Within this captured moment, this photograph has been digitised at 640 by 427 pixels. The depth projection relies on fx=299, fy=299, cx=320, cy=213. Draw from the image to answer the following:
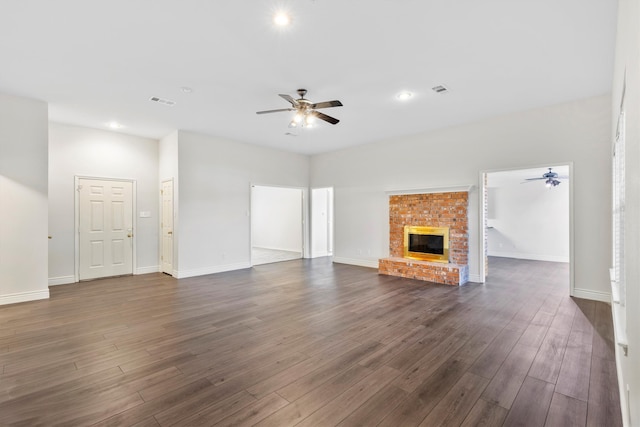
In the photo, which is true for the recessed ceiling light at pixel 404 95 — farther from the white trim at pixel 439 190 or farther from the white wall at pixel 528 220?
the white wall at pixel 528 220

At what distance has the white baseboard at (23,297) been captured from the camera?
426 centimetres

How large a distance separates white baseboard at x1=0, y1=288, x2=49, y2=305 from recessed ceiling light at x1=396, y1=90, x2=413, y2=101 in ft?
20.0

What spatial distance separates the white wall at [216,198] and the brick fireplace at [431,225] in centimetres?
328

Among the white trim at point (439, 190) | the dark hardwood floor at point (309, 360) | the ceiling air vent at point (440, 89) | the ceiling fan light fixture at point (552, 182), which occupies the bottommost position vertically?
the dark hardwood floor at point (309, 360)

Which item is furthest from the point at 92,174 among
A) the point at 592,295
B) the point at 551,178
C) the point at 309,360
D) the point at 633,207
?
the point at 551,178

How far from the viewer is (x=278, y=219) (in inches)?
418

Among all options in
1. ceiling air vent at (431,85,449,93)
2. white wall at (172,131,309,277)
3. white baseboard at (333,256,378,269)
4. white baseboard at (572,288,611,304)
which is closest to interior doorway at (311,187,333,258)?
white baseboard at (333,256,378,269)

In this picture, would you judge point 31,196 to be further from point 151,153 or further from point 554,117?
point 554,117

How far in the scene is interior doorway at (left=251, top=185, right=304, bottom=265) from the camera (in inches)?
363

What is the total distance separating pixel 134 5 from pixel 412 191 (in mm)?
5347

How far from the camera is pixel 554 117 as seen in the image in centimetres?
470

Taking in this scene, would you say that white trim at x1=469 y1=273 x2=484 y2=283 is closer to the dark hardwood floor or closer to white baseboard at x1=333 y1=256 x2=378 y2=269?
the dark hardwood floor

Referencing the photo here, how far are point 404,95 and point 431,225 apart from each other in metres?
2.85

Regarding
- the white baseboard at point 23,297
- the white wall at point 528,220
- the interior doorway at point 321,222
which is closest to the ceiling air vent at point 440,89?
the white wall at point 528,220
